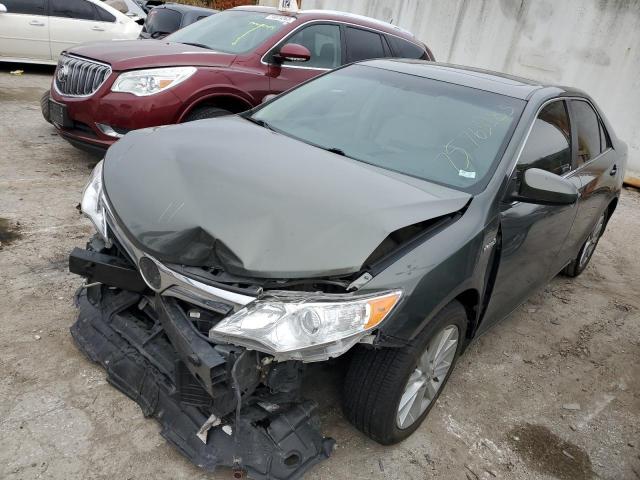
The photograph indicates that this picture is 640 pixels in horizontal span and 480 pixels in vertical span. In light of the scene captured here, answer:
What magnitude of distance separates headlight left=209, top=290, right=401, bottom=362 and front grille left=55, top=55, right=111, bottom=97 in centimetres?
370

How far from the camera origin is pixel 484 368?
3311mm

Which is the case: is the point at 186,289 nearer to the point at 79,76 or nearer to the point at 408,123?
the point at 408,123

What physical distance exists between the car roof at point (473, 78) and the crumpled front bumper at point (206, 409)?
2105 millimetres

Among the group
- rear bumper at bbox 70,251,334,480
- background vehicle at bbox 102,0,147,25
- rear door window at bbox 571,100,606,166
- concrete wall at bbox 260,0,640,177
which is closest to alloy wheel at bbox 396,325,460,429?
rear bumper at bbox 70,251,334,480

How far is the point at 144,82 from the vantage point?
187 inches

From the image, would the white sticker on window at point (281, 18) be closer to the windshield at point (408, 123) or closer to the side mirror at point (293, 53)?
the side mirror at point (293, 53)

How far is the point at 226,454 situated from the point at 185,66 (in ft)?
12.6

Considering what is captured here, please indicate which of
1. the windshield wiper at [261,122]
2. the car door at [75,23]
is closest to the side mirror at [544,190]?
the windshield wiper at [261,122]

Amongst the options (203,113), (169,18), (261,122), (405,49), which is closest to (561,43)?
(405,49)

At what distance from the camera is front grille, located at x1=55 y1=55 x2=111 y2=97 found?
4.81m

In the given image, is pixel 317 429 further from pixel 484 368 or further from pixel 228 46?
pixel 228 46

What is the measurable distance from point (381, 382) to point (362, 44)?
483cm

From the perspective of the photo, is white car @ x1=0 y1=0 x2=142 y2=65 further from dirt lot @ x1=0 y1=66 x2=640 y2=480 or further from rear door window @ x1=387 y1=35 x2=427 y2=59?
rear door window @ x1=387 y1=35 x2=427 y2=59

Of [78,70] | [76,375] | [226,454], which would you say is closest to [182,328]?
[226,454]
